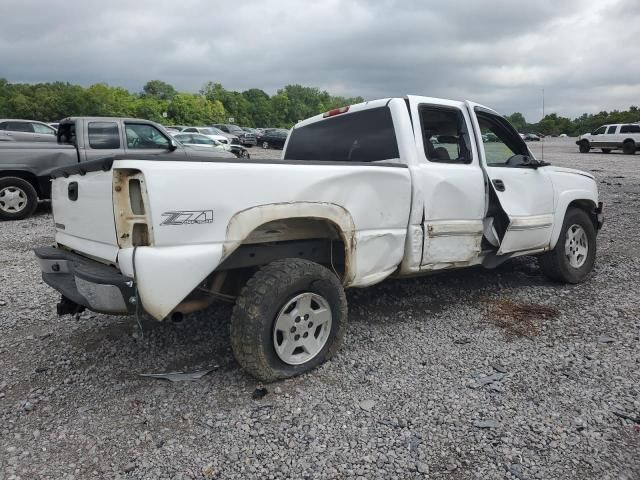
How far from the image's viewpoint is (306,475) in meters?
2.27

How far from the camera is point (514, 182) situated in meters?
4.38

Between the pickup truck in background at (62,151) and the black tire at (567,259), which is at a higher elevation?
the pickup truck in background at (62,151)

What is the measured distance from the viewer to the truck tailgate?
2.68m

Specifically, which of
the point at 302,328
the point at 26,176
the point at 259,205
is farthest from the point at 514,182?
the point at 26,176

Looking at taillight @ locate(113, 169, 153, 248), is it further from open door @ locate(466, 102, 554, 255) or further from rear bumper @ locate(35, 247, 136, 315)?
open door @ locate(466, 102, 554, 255)

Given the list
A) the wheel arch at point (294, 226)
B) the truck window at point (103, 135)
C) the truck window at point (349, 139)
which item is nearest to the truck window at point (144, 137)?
the truck window at point (103, 135)

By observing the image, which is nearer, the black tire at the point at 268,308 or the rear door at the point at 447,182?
the black tire at the point at 268,308

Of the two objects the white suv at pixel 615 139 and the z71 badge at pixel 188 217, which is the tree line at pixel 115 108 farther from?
the z71 badge at pixel 188 217

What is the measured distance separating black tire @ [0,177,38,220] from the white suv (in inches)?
1137

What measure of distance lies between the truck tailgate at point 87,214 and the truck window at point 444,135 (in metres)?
2.35

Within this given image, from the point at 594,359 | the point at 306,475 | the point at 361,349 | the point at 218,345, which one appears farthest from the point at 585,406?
the point at 218,345

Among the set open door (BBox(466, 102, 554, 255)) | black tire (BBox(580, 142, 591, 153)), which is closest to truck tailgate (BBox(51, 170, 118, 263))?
open door (BBox(466, 102, 554, 255))

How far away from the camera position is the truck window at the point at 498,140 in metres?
4.34

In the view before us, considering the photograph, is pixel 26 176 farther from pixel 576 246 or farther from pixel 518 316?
pixel 576 246
